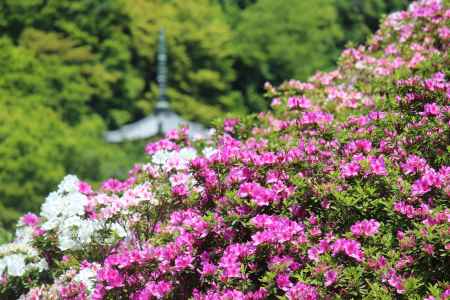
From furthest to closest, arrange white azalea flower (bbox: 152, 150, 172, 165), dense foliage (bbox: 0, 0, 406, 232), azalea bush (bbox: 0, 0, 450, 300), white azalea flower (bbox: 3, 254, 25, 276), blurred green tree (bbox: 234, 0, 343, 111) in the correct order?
blurred green tree (bbox: 234, 0, 343, 111), dense foliage (bbox: 0, 0, 406, 232), white azalea flower (bbox: 3, 254, 25, 276), white azalea flower (bbox: 152, 150, 172, 165), azalea bush (bbox: 0, 0, 450, 300)

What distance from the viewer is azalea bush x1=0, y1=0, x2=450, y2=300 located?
11.0ft

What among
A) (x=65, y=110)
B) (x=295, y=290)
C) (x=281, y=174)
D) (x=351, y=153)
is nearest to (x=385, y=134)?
(x=351, y=153)

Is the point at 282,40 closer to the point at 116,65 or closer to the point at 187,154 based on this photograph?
the point at 116,65

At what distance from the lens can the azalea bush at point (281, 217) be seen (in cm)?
336

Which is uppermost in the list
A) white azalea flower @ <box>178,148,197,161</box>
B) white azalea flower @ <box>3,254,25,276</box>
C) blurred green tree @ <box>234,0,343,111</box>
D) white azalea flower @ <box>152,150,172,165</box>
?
white azalea flower @ <box>178,148,197,161</box>

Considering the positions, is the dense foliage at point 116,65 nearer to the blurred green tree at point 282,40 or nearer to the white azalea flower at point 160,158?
the blurred green tree at point 282,40

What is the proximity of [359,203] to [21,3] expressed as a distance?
78.4 ft

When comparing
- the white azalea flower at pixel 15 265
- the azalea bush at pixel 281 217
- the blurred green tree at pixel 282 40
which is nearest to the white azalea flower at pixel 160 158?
the azalea bush at pixel 281 217

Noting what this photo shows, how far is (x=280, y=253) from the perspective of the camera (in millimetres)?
3557

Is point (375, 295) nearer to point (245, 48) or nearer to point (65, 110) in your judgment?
point (65, 110)

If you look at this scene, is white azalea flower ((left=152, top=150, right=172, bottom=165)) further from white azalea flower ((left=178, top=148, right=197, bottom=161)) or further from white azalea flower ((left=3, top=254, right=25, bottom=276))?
white azalea flower ((left=3, top=254, right=25, bottom=276))

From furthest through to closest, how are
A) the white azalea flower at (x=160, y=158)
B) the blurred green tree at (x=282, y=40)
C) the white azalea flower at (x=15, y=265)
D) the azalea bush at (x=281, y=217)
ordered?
1. the blurred green tree at (x=282, y=40)
2. the white azalea flower at (x=15, y=265)
3. the white azalea flower at (x=160, y=158)
4. the azalea bush at (x=281, y=217)

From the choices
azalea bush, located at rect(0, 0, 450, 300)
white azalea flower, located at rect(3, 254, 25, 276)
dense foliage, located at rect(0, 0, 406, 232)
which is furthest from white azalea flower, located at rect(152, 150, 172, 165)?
dense foliage, located at rect(0, 0, 406, 232)

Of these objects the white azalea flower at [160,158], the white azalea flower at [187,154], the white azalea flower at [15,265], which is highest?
the white azalea flower at [187,154]
